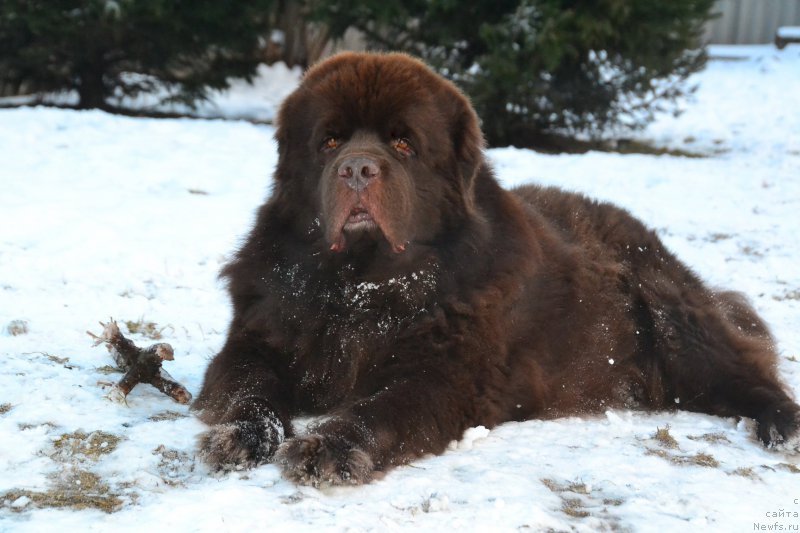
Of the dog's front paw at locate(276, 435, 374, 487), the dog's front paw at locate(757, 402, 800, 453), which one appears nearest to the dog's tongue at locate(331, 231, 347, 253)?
the dog's front paw at locate(276, 435, 374, 487)

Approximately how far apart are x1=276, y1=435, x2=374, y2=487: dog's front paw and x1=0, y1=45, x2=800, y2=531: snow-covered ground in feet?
0.17

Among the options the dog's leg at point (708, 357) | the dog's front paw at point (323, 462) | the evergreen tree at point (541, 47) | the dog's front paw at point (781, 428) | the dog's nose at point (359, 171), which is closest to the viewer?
the dog's front paw at point (323, 462)

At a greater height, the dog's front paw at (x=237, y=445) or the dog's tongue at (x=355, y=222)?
the dog's tongue at (x=355, y=222)

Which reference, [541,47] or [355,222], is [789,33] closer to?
[541,47]

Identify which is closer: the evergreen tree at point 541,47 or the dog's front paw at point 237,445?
the dog's front paw at point 237,445

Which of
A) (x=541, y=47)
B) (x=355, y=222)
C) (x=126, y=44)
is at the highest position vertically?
(x=355, y=222)

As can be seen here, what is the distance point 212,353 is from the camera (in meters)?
5.18

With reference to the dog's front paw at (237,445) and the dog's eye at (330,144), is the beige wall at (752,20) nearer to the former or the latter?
the dog's eye at (330,144)

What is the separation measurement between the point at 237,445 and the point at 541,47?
8.35 metres

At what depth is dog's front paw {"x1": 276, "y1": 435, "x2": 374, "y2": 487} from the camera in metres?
3.22

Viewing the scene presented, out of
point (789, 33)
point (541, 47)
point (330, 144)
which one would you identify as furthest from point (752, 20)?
point (330, 144)

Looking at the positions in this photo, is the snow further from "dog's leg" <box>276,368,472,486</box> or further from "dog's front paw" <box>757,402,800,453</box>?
"dog's leg" <box>276,368,472,486</box>

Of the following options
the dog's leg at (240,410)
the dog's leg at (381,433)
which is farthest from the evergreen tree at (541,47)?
the dog's leg at (381,433)

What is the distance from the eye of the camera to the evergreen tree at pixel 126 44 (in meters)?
11.4
